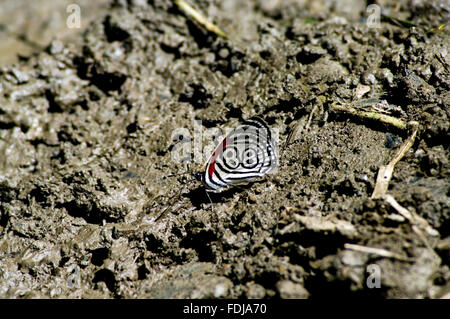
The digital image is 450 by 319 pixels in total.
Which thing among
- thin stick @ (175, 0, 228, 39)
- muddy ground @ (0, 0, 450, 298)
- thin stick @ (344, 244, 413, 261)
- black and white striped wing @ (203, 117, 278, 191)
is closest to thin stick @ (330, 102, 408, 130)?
muddy ground @ (0, 0, 450, 298)

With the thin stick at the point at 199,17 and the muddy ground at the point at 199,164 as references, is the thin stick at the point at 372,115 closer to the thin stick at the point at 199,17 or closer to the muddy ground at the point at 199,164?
the muddy ground at the point at 199,164

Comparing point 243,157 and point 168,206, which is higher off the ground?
point 243,157

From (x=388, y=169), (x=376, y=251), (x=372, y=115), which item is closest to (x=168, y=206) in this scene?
(x=376, y=251)

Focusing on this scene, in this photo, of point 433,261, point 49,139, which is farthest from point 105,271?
point 433,261

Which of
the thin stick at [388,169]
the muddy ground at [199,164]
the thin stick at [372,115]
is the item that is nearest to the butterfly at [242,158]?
the muddy ground at [199,164]

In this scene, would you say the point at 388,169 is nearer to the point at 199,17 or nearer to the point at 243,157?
the point at 243,157

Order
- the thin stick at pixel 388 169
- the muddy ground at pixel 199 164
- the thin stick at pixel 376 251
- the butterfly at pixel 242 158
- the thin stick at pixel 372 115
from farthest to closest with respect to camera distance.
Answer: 1. the butterfly at pixel 242 158
2. the thin stick at pixel 372 115
3. the thin stick at pixel 388 169
4. the muddy ground at pixel 199 164
5. the thin stick at pixel 376 251
